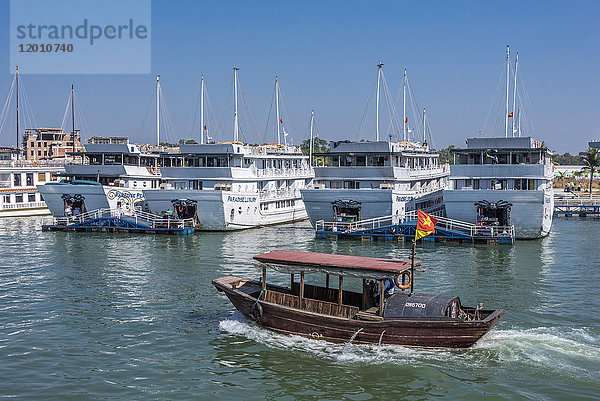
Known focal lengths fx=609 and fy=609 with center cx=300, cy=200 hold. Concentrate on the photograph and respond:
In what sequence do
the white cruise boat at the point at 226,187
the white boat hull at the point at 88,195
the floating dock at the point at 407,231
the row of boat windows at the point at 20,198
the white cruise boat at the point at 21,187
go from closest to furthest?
the floating dock at the point at 407,231 → the white cruise boat at the point at 226,187 → the white boat hull at the point at 88,195 → the white cruise boat at the point at 21,187 → the row of boat windows at the point at 20,198

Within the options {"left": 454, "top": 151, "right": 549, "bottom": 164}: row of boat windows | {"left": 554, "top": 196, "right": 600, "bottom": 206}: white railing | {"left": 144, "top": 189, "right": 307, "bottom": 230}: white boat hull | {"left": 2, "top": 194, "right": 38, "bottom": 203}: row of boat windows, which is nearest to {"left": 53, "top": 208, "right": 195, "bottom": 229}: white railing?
{"left": 144, "top": 189, "right": 307, "bottom": 230}: white boat hull

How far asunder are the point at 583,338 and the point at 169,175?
1566 inches

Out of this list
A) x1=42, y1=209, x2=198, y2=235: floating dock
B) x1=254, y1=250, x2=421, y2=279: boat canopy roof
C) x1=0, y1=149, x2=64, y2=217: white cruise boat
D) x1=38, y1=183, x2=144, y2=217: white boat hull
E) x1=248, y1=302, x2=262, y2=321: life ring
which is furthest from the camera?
x1=0, y1=149, x2=64, y2=217: white cruise boat

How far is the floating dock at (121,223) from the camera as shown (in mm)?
49234

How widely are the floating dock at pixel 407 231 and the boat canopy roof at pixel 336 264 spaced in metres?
→ 22.8

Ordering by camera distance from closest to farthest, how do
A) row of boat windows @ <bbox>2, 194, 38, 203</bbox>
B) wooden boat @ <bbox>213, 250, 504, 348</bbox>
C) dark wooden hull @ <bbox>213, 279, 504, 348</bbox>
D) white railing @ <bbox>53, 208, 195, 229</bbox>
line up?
dark wooden hull @ <bbox>213, 279, 504, 348</bbox> < wooden boat @ <bbox>213, 250, 504, 348</bbox> < white railing @ <bbox>53, 208, 195, 229</bbox> < row of boat windows @ <bbox>2, 194, 38, 203</bbox>

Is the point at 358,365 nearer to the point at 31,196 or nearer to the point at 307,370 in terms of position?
the point at 307,370

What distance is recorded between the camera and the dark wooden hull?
18844mm

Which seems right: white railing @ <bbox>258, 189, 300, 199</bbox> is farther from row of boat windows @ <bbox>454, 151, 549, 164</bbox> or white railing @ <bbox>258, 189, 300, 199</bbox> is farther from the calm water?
the calm water

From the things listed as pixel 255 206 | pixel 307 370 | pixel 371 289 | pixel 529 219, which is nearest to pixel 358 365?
pixel 307 370

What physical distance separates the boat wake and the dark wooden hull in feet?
0.73

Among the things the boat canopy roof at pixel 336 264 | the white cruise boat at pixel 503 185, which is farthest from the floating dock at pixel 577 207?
the boat canopy roof at pixel 336 264

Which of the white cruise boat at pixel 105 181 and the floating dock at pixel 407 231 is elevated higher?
the white cruise boat at pixel 105 181

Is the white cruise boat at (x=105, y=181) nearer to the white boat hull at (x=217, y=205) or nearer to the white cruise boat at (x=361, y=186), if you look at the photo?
the white boat hull at (x=217, y=205)
